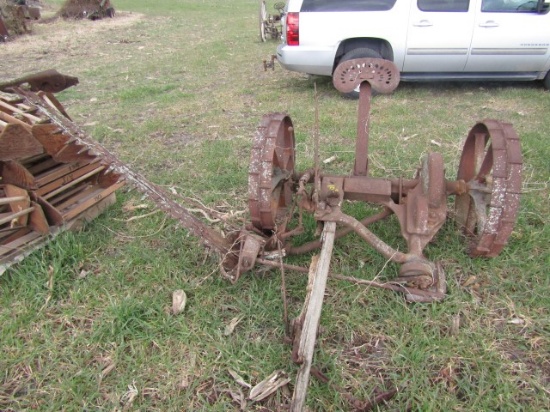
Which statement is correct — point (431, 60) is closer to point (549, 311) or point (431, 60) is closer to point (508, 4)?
point (508, 4)

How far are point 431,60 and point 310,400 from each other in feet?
17.8

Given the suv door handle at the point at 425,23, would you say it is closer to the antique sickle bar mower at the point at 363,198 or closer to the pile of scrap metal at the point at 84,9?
the antique sickle bar mower at the point at 363,198

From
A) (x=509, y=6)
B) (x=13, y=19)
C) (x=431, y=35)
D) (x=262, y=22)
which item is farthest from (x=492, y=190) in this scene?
(x=13, y=19)

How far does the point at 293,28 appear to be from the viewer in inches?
233

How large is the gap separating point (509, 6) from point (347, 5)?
2.27 m

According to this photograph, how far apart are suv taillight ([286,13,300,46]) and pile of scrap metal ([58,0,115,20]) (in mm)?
12185

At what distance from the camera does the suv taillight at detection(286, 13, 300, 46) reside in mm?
5883

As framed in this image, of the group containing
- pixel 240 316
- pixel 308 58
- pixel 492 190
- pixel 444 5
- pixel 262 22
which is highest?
pixel 444 5

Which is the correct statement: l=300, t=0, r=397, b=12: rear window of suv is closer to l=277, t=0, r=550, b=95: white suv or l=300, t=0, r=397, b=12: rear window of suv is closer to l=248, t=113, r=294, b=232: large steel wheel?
l=277, t=0, r=550, b=95: white suv

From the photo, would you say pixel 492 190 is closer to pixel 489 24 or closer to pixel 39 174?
pixel 39 174

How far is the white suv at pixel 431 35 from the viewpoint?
5.74m

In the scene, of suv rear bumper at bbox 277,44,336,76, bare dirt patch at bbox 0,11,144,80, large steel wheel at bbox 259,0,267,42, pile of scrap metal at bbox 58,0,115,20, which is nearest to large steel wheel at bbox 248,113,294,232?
suv rear bumper at bbox 277,44,336,76

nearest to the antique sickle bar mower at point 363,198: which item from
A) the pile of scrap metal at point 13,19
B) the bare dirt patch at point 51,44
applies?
the bare dirt patch at point 51,44

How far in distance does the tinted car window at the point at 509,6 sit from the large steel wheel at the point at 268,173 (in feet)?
15.0
